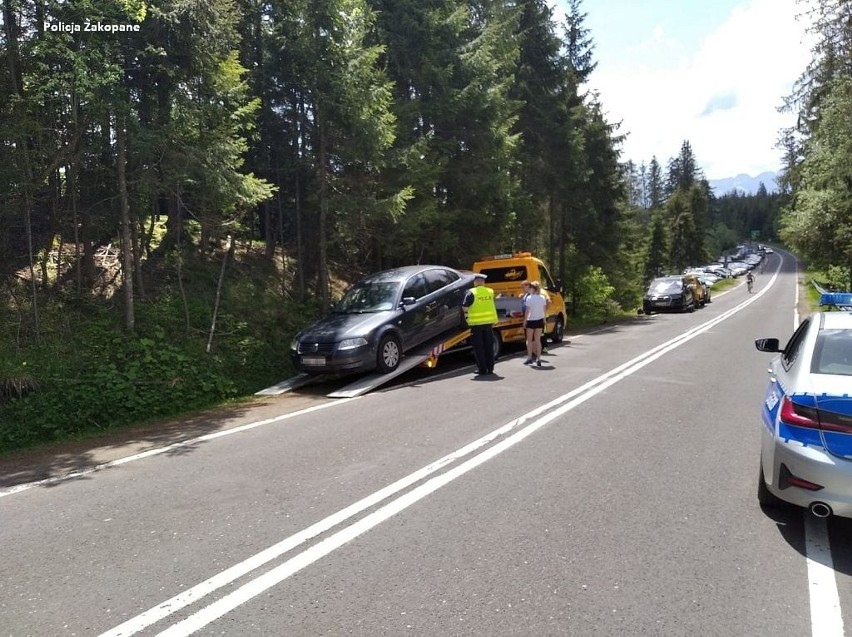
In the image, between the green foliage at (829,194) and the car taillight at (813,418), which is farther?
the green foliage at (829,194)

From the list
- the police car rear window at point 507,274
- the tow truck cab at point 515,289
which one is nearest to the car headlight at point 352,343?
the tow truck cab at point 515,289

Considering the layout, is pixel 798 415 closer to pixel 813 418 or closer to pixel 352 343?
pixel 813 418

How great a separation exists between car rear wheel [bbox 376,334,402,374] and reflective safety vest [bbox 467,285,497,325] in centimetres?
154

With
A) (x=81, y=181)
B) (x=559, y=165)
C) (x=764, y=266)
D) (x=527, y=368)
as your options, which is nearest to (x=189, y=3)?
(x=81, y=181)

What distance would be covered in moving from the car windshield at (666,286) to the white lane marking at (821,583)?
93.7 ft

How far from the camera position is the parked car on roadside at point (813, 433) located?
3713mm

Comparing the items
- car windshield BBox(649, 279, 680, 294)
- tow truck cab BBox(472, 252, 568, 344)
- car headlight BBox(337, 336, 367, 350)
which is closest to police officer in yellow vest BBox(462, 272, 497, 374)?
tow truck cab BBox(472, 252, 568, 344)

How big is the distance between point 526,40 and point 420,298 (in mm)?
18863

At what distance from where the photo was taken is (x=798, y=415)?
393 cm

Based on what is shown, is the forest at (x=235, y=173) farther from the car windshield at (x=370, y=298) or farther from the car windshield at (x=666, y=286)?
the car windshield at (x=666, y=286)

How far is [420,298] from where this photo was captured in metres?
12.0

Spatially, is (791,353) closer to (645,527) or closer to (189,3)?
(645,527)

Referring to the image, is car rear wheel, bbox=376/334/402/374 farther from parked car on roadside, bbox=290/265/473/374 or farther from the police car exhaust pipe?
the police car exhaust pipe

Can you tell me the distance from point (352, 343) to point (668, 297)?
81.4 feet
